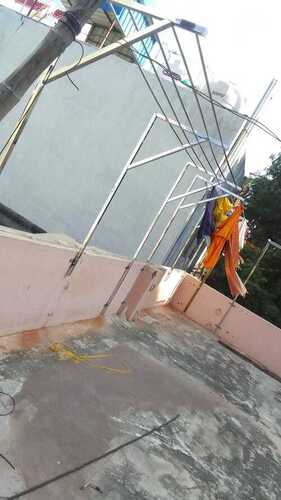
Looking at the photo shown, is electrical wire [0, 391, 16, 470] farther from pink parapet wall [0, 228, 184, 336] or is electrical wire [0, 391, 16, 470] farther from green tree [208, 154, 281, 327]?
green tree [208, 154, 281, 327]

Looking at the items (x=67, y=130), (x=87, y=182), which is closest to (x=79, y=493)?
(x=87, y=182)

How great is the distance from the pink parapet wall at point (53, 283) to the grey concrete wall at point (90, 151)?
3401mm

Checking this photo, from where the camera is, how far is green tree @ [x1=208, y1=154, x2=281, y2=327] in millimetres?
17594

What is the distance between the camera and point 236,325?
40.3 ft

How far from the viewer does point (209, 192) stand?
10977 mm

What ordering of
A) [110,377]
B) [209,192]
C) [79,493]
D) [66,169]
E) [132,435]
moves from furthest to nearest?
[66,169]
[209,192]
[110,377]
[132,435]
[79,493]

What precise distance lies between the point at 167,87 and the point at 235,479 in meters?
9.30

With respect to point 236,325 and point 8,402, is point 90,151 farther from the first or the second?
point 8,402

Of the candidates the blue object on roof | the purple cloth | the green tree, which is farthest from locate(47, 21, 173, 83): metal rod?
the green tree

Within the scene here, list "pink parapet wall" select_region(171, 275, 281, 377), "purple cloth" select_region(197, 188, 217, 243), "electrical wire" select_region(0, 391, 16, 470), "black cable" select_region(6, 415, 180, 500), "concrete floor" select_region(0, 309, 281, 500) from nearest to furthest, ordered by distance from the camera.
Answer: "black cable" select_region(6, 415, 180, 500) → "concrete floor" select_region(0, 309, 281, 500) → "electrical wire" select_region(0, 391, 16, 470) → "purple cloth" select_region(197, 188, 217, 243) → "pink parapet wall" select_region(171, 275, 281, 377)

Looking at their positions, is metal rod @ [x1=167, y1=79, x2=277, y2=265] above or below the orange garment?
above

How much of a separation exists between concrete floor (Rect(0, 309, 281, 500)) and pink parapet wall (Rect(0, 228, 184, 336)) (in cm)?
38

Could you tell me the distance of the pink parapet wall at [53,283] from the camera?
15.6ft

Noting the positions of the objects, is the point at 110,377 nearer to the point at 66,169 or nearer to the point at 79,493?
the point at 79,493
